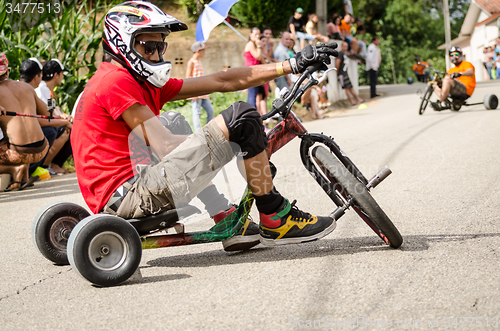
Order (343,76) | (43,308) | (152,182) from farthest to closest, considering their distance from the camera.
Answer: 1. (343,76)
2. (152,182)
3. (43,308)

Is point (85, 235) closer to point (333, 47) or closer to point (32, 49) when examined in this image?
point (333, 47)

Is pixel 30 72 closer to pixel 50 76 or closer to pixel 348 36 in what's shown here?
pixel 50 76

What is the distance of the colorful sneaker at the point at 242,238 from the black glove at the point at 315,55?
103 cm

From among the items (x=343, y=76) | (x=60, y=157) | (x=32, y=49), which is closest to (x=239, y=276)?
(x=60, y=157)

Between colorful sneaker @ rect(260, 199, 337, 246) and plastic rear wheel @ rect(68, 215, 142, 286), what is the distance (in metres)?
0.79

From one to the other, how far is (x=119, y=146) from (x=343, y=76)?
39.2 ft

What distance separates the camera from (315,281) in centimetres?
290

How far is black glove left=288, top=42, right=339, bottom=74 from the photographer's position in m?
3.16

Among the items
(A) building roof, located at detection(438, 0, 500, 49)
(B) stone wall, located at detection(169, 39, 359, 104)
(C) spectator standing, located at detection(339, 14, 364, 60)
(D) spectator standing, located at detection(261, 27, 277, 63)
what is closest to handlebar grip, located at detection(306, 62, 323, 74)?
(D) spectator standing, located at detection(261, 27, 277, 63)

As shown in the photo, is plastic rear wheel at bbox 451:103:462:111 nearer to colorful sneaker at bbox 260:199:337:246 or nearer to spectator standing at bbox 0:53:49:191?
spectator standing at bbox 0:53:49:191

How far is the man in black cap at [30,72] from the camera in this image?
23.9 feet

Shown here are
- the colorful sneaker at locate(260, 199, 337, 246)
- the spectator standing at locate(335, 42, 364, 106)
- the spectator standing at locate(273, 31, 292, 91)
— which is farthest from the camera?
the spectator standing at locate(335, 42, 364, 106)

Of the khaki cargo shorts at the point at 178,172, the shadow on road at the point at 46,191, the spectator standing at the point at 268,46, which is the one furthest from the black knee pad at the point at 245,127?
the spectator standing at the point at 268,46

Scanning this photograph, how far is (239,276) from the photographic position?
10.2ft
